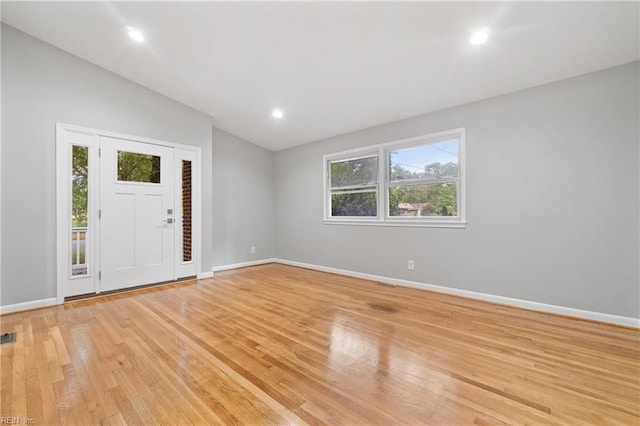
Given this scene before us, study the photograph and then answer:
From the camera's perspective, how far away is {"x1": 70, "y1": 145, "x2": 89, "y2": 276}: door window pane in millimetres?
3463

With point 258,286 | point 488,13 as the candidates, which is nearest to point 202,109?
point 258,286

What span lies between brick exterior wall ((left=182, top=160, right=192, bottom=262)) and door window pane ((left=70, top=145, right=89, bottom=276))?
1.24 m

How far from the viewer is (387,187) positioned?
4.42m

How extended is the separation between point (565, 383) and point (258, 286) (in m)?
3.48

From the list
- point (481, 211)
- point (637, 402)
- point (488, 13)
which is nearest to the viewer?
point (637, 402)

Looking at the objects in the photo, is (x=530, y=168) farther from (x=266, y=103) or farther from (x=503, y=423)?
(x=266, y=103)

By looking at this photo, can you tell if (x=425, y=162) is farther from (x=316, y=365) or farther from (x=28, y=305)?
(x=28, y=305)

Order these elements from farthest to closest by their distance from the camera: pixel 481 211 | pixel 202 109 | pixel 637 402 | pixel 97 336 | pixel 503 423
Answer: pixel 202 109
pixel 481 211
pixel 97 336
pixel 637 402
pixel 503 423

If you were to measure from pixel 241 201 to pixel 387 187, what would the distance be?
3013 mm

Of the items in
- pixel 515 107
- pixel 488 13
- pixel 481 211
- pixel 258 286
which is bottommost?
pixel 258 286

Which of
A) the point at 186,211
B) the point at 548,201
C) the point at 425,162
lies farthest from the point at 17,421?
the point at 548,201

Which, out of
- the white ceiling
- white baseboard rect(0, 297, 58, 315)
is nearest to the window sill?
the white ceiling

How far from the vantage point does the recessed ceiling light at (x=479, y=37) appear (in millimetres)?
2391

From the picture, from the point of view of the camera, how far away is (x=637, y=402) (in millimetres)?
1566
